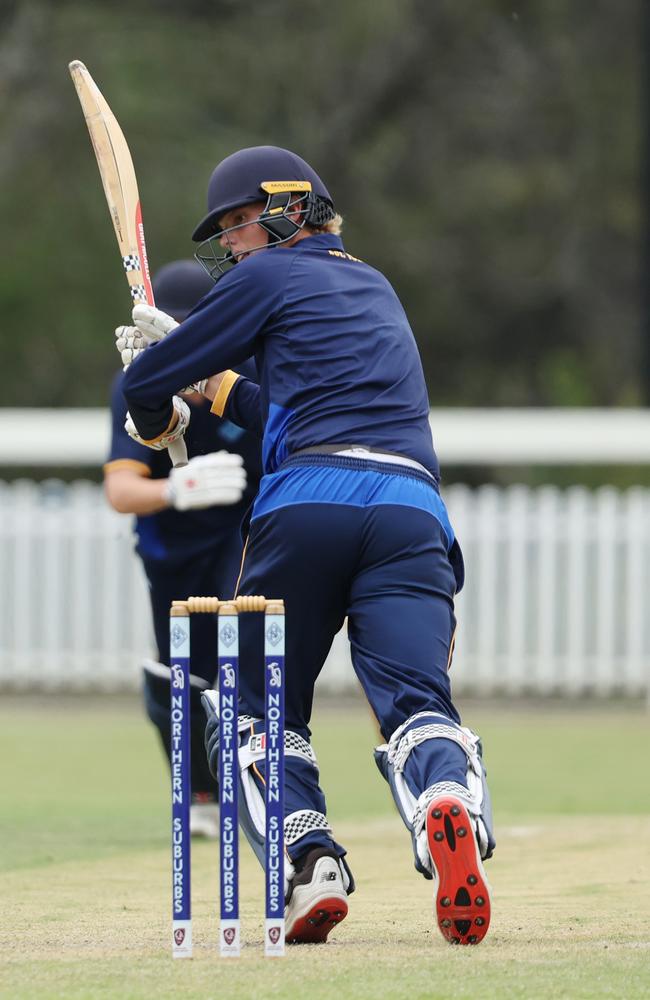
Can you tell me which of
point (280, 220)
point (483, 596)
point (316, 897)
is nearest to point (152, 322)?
point (280, 220)

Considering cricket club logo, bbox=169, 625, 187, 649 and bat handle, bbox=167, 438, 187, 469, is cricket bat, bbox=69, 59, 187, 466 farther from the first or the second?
cricket club logo, bbox=169, 625, 187, 649

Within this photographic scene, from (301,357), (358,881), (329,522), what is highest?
(301,357)

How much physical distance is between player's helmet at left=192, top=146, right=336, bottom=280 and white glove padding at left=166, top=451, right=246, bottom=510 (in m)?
0.78

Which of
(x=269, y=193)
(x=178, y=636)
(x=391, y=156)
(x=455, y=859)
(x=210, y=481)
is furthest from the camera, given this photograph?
(x=391, y=156)

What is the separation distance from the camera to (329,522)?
15.8ft

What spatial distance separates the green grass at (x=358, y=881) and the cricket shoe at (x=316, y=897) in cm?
9

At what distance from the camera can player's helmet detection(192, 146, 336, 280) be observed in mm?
5113

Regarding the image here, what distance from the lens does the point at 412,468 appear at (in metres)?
4.94

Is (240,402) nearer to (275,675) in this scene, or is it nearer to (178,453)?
(178,453)

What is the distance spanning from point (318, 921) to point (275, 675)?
0.68m

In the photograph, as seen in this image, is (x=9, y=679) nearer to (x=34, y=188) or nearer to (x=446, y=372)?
(x=34, y=188)

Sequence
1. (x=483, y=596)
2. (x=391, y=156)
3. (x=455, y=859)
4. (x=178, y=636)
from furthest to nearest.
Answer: (x=391, y=156) < (x=483, y=596) < (x=455, y=859) < (x=178, y=636)

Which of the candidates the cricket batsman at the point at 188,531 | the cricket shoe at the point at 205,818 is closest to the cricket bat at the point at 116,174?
the cricket batsman at the point at 188,531

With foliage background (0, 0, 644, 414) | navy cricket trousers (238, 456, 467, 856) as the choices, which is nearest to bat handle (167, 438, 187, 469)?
navy cricket trousers (238, 456, 467, 856)
